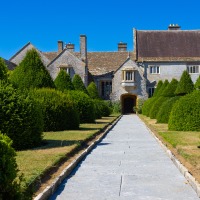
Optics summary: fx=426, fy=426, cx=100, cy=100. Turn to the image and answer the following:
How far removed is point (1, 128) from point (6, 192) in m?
→ 7.95

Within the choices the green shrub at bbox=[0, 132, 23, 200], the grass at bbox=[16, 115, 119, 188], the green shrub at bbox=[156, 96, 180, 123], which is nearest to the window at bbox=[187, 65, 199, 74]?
the green shrub at bbox=[156, 96, 180, 123]

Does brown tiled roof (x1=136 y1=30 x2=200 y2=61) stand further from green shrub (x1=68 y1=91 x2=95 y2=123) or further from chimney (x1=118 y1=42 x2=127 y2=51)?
green shrub (x1=68 y1=91 x2=95 y2=123)

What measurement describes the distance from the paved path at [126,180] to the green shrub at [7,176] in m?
1.84

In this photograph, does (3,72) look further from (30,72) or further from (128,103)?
(128,103)

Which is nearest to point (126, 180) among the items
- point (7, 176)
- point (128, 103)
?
point (7, 176)

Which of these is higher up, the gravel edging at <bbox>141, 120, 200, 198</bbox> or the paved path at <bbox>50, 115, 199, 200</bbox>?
the gravel edging at <bbox>141, 120, 200, 198</bbox>

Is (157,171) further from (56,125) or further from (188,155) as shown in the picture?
(56,125)

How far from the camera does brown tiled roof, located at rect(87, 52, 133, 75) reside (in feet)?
203

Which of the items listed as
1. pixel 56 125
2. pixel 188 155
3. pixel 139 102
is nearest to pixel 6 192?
pixel 188 155

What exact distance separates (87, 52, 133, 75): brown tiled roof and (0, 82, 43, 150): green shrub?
1898 inches

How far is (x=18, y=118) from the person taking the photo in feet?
41.4

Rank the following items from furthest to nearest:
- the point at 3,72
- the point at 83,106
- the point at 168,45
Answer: the point at 168,45 → the point at 83,106 → the point at 3,72

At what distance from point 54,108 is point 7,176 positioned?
1461 centimetres

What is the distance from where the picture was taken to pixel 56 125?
64.7 ft
